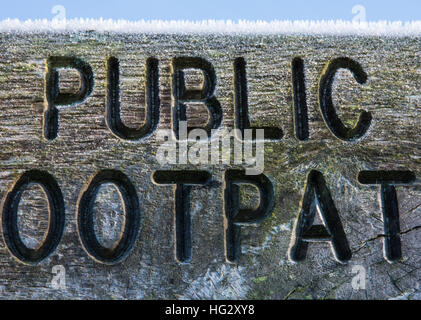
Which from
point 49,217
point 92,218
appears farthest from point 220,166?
point 49,217

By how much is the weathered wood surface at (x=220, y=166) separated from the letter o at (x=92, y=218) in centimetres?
2

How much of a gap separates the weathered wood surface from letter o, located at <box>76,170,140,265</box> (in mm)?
20

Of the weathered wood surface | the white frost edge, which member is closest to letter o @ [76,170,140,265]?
the weathered wood surface

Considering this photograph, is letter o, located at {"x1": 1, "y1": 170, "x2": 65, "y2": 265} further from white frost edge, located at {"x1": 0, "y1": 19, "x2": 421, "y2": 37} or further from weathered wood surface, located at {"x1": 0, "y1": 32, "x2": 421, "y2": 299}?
white frost edge, located at {"x1": 0, "y1": 19, "x2": 421, "y2": 37}

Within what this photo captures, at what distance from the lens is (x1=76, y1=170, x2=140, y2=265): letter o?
4.12ft

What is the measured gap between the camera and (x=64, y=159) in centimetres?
130

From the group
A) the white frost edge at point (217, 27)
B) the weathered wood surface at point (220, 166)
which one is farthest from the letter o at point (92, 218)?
the white frost edge at point (217, 27)

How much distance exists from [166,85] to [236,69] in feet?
0.72

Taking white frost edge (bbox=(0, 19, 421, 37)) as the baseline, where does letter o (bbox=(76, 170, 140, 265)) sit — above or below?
below

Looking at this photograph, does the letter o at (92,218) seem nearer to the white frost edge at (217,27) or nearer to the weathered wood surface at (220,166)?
the weathered wood surface at (220,166)

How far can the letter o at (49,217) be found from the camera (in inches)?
49.6

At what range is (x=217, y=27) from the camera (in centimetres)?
136
